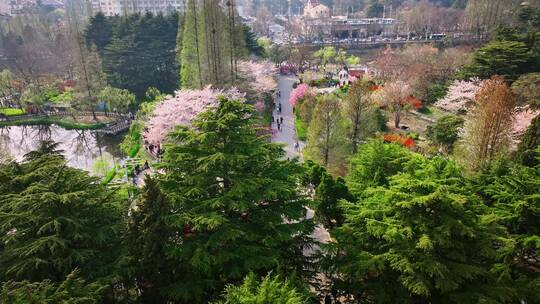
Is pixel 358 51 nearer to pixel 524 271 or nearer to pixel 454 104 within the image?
pixel 454 104

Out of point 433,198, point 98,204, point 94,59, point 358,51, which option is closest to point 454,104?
point 433,198

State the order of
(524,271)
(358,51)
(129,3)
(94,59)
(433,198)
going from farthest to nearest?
(129,3) → (358,51) → (94,59) → (524,271) → (433,198)

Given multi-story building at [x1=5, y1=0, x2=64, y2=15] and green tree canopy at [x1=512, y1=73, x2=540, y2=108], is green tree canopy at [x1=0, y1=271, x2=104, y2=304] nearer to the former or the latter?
green tree canopy at [x1=512, y1=73, x2=540, y2=108]

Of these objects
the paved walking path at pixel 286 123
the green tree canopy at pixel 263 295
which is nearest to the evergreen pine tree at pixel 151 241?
the green tree canopy at pixel 263 295

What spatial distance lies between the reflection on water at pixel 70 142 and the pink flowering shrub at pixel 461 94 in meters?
28.2

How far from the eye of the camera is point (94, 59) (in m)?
43.7

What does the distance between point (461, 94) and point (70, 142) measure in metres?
34.6

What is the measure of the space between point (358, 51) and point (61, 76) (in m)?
50.4

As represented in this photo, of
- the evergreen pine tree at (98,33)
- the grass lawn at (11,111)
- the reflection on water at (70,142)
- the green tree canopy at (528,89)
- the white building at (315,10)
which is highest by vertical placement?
the white building at (315,10)

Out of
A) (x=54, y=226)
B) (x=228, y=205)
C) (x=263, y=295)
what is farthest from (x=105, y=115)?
(x=263, y=295)

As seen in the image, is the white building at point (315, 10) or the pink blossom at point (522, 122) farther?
the white building at point (315, 10)

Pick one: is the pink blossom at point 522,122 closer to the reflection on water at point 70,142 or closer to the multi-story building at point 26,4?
the reflection on water at point 70,142

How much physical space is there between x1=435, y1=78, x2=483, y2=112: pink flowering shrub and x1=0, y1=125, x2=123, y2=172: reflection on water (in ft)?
92.5

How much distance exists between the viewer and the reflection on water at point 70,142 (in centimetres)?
3200
